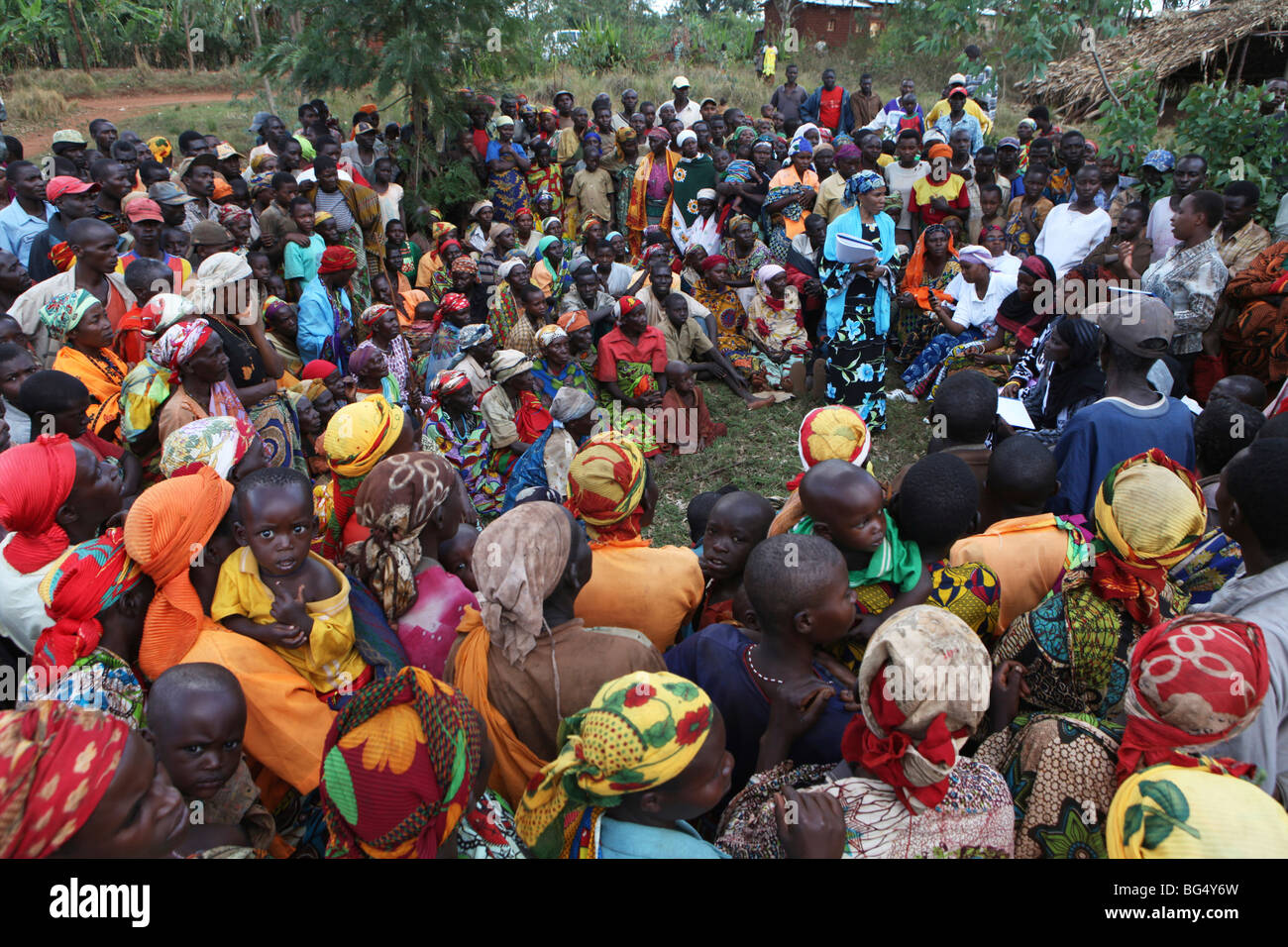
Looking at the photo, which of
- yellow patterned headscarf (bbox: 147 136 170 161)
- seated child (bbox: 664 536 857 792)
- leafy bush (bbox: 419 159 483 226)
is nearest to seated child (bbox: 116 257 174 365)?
Result: seated child (bbox: 664 536 857 792)

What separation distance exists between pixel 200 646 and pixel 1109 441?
3.84m

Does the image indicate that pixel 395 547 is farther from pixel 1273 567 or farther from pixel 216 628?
pixel 1273 567

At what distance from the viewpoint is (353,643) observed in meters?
2.64

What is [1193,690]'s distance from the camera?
1703mm

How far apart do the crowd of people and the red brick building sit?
22.4 meters

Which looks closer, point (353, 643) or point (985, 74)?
Answer: point (353, 643)

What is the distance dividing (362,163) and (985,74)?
11733 millimetres

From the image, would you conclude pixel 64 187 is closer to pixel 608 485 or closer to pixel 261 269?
pixel 261 269

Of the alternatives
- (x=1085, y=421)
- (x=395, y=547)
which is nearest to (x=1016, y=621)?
(x=1085, y=421)

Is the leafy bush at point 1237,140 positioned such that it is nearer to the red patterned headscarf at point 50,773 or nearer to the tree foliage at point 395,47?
the tree foliage at point 395,47

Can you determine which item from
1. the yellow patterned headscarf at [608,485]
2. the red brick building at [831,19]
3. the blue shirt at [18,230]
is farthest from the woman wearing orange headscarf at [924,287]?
the red brick building at [831,19]

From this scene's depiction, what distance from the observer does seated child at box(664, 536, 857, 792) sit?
2297 millimetres

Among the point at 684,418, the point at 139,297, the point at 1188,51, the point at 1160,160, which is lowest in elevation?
the point at 684,418

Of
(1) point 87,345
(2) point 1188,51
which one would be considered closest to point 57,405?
(1) point 87,345
